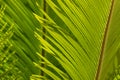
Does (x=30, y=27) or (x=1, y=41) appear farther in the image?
(x=30, y=27)

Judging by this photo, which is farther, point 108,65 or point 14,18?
point 14,18

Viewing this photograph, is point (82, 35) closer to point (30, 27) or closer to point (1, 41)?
point (1, 41)

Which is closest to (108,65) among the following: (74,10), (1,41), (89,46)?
(89,46)

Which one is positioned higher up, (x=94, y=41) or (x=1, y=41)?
(x=1, y=41)

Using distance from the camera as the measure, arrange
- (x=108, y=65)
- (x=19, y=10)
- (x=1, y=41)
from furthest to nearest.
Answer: (x=19, y=10), (x=108, y=65), (x=1, y=41)

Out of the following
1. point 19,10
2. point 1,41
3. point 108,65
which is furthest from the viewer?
point 19,10

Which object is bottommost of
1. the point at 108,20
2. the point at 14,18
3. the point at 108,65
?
the point at 108,65

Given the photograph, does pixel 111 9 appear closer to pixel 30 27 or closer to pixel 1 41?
pixel 1 41

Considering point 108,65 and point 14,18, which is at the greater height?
point 14,18

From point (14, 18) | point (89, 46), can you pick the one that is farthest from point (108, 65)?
point (14, 18)
